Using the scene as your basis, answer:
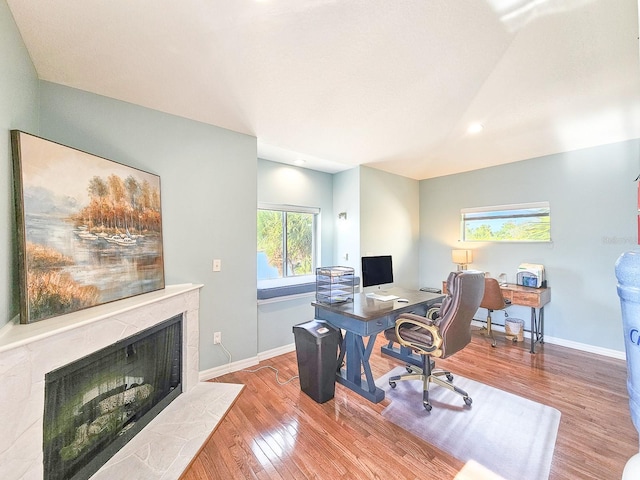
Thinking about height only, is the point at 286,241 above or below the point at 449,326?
above

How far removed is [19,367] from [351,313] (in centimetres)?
190

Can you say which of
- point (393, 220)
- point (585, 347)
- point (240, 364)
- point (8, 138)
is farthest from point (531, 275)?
point (8, 138)

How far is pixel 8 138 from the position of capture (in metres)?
1.32

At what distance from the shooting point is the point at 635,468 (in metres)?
0.48

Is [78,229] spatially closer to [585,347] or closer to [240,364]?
[240,364]

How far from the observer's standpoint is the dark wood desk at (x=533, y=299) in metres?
3.20

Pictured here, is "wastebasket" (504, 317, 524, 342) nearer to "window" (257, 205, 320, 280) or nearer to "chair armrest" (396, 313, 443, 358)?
"chair armrest" (396, 313, 443, 358)

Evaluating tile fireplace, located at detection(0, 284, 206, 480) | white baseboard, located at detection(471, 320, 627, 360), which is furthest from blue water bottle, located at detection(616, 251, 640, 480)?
white baseboard, located at detection(471, 320, 627, 360)

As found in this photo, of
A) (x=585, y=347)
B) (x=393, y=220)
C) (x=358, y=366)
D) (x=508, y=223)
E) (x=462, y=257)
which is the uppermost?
(x=393, y=220)

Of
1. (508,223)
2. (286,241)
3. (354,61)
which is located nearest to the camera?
(354,61)

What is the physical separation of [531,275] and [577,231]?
0.75 metres

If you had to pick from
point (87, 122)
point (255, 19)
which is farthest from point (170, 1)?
point (87, 122)

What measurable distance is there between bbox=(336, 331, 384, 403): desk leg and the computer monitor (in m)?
1.26

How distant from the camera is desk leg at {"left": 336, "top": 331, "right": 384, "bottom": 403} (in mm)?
2299
